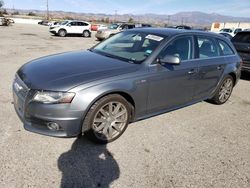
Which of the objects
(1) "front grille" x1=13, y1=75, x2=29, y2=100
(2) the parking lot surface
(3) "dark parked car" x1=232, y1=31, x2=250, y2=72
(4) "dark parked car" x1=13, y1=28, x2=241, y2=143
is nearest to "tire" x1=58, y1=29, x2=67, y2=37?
(3) "dark parked car" x1=232, y1=31, x2=250, y2=72

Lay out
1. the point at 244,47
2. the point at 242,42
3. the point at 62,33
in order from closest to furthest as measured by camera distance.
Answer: the point at 244,47 < the point at 242,42 < the point at 62,33

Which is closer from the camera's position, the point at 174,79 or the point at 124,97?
the point at 124,97

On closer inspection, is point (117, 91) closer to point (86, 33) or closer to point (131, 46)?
point (131, 46)

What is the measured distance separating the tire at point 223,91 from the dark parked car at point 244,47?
2.53 m

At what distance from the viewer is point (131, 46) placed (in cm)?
424

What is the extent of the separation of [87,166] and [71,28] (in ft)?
74.9

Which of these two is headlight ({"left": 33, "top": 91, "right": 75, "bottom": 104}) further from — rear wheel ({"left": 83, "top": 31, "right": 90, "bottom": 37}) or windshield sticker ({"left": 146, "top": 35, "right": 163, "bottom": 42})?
rear wheel ({"left": 83, "top": 31, "right": 90, "bottom": 37})

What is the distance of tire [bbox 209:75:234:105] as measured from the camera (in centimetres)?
523

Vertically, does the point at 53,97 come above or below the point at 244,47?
below

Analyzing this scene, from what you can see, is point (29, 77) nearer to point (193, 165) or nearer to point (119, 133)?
point (119, 133)

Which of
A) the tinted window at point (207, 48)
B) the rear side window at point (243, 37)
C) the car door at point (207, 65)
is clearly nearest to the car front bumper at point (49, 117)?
the car door at point (207, 65)

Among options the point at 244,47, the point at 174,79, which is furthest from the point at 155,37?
the point at 244,47

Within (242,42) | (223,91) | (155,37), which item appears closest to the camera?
(155,37)

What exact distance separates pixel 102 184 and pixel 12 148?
137 centimetres
